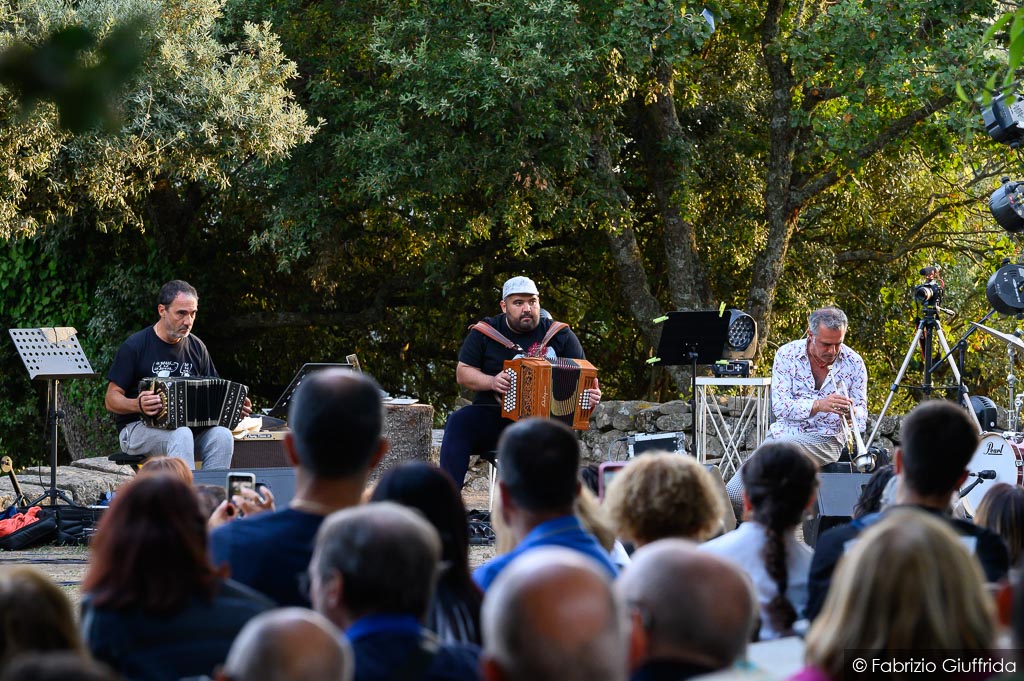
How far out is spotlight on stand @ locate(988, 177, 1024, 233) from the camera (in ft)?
28.4

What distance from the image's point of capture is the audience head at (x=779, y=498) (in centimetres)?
349

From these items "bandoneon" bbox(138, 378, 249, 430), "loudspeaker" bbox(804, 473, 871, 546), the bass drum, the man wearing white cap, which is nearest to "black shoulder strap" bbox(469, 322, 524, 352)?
the man wearing white cap

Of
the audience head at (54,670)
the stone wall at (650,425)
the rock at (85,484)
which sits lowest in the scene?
the rock at (85,484)

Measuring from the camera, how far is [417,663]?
7.22 ft

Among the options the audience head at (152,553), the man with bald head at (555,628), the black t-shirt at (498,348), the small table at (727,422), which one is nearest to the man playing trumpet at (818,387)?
the black t-shirt at (498,348)

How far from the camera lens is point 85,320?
1276 centimetres

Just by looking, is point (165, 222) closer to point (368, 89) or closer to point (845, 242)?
point (368, 89)

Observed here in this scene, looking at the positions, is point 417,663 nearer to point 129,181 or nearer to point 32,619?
point 32,619

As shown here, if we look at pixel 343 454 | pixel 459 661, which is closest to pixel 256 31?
pixel 343 454

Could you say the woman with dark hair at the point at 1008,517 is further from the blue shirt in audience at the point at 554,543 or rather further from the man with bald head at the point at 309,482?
the man with bald head at the point at 309,482

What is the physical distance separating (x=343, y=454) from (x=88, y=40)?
5.08ft

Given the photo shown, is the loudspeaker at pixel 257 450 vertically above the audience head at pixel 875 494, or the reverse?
the audience head at pixel 875 494

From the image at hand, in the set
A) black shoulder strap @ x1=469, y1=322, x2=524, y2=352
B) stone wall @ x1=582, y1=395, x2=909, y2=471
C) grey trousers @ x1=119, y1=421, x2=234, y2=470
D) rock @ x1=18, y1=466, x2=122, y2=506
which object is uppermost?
black shoulder strap @ x1=469, y1=322, x2=524, y2=352

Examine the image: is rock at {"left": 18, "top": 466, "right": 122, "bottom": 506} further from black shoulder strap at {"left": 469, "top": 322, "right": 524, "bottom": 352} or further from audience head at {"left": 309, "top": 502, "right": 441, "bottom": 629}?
audience head at {"left": 309, "top": 502, "right": 441, "bottom": 629}
